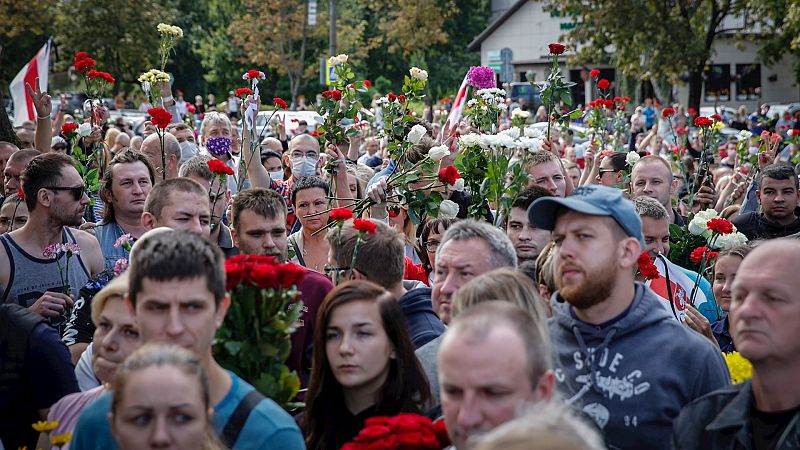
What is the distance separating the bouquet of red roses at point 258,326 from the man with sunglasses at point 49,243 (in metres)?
2.20

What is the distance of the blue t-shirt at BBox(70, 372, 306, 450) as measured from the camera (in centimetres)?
364

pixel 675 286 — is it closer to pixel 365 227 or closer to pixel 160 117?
pixel 365 227

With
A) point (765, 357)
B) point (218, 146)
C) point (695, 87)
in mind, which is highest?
point (218, 146)

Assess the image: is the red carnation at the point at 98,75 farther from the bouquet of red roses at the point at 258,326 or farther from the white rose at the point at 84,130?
→ the bouquet of red roses at the point at 258,326

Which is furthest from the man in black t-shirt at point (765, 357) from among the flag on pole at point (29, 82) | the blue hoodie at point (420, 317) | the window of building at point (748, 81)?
the window of building at point (748, 81)

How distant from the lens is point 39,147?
971 cm

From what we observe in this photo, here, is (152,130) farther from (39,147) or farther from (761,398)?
(761,398)

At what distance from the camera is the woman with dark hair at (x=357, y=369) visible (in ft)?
14.5

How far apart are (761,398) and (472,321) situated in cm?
106

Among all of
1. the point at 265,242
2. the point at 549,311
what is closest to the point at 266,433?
the point at 549,311

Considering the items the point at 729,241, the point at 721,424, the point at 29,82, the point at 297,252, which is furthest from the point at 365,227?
the point at 29,82

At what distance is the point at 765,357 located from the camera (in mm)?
3674

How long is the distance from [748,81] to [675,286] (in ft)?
158

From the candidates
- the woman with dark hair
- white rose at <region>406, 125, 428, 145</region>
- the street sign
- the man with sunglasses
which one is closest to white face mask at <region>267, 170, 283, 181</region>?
the man with sunglasses
